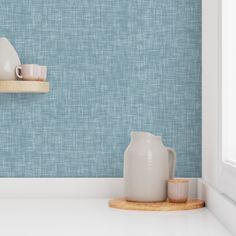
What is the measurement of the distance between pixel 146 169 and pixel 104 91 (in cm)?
42

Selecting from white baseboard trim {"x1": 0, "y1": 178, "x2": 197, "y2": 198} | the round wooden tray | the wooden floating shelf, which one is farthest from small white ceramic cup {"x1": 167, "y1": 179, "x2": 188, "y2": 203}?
the wooden floating shelf

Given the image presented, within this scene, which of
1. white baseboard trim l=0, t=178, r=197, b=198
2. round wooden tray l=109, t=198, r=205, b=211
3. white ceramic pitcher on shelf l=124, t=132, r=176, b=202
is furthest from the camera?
white baseboard trim l=0, t=178, r=197, b=198

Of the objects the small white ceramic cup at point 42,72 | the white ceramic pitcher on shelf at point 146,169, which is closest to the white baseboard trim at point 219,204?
the white ceramic pitcher on shelf at point 146,169

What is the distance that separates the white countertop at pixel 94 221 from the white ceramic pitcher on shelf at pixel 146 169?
0.12 m

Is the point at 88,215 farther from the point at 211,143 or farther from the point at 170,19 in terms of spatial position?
the point at 170,19

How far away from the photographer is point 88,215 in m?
1.76

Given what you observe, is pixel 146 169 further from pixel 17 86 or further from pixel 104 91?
pixel 17 86

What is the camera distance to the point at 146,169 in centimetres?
193

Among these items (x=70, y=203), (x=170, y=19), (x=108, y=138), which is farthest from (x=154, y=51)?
(x=70, y=203)

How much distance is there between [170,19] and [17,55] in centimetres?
59

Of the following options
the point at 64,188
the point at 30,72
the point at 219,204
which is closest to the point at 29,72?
the point at 30,72

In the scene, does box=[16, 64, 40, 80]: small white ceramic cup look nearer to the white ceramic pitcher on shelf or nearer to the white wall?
the white ceramic pitcher on shelf

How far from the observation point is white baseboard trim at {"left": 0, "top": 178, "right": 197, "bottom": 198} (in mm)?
2184

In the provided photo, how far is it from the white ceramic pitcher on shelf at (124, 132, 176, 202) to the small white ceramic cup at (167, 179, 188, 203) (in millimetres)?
38
